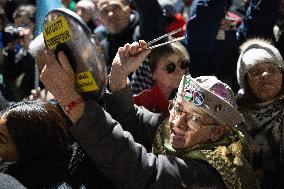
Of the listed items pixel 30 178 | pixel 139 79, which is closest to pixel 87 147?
pixel 30 178

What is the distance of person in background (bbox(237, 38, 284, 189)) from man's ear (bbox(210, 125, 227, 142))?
0.72 m

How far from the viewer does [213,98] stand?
1.77 m

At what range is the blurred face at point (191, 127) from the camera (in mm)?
1777

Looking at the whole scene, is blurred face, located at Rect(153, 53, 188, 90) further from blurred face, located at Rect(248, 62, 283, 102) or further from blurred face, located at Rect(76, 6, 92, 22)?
blurred face, located at Rect(76, 6, 92, 22)

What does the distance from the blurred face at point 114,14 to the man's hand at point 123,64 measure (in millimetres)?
1769

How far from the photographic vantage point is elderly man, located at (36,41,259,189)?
4.92 ft

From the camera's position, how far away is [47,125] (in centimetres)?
174

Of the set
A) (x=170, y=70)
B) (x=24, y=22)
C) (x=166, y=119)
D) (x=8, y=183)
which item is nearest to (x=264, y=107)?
(x=170, y=70)

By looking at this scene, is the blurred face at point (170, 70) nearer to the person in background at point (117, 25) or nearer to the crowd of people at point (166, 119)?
the crowd of people at point (166, 119)

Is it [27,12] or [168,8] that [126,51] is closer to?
[168,8]

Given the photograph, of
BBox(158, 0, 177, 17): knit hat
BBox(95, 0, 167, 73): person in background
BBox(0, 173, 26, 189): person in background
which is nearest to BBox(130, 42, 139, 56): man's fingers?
BBox(0, 173, 26, 189): person in background

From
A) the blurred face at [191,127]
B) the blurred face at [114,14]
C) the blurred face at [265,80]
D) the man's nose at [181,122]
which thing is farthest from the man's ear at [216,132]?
the blurred face at [114,14]

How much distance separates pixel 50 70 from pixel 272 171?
154 cm

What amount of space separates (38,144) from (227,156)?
0.76 m
